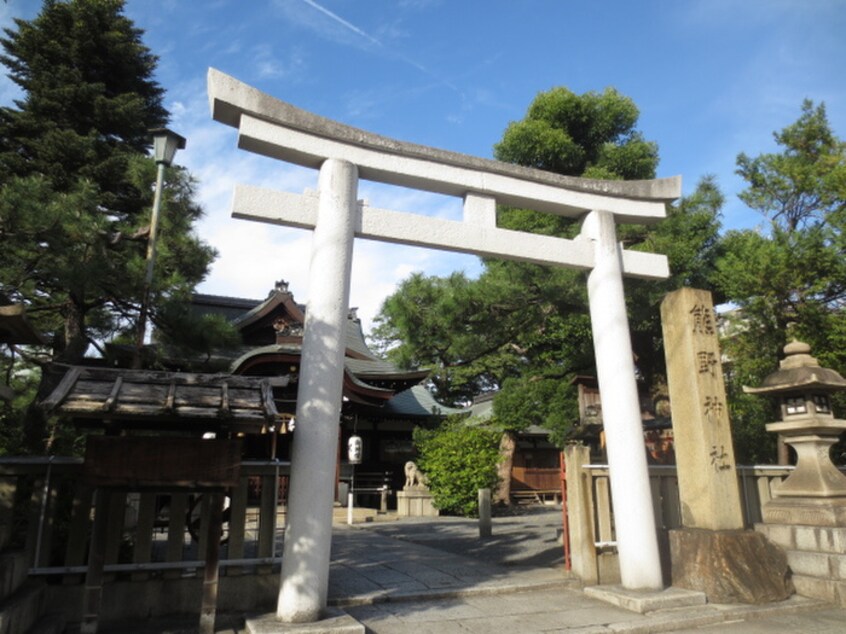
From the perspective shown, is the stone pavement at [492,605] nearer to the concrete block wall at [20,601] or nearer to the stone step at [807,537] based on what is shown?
the concrete block wall at [20,601]

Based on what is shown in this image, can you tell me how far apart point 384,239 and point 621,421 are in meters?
3.37

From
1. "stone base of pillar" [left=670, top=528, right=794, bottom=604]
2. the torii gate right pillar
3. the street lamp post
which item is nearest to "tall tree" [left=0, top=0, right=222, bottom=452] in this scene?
the street lamp post

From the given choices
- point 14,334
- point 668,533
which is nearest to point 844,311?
point 668,533

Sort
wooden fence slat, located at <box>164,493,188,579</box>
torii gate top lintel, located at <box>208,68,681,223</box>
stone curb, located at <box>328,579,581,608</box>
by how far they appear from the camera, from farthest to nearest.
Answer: stone curb, located at <box>328,579,581,608</box> → torii gate top lintel, located at <box>208,68,681,223</box> → wooden fence slat, located at <box>164,493,188,579</box>

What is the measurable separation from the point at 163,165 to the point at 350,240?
15.2ft

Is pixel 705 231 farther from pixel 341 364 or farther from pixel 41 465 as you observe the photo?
pixel 41 465

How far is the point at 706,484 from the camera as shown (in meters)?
6.48

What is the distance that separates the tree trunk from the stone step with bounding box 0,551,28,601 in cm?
1406

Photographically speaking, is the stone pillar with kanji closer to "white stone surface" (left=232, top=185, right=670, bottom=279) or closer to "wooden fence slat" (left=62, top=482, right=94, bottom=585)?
"white stone surface" (left=232, top=185, right=670, bottom=279)

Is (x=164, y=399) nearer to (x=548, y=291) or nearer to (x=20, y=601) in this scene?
(x=20, y=601)

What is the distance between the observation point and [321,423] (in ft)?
16.6

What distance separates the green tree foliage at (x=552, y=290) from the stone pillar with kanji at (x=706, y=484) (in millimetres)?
4779

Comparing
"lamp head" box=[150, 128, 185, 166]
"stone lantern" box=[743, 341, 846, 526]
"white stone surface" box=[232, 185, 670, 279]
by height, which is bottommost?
"stone lantern" box=[743, 341, 846, 526]

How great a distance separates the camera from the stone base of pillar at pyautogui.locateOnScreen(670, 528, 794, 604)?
19.3 ft
